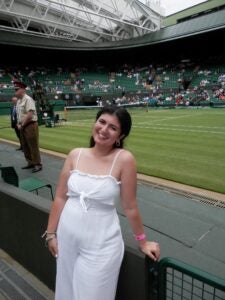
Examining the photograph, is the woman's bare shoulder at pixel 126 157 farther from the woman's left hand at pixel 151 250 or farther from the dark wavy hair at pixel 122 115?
the woman's left hand at pixel 151 250

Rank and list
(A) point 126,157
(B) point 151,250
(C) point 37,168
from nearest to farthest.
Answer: (B) point 151,250 < (A) point 126,157 < (C) point 37,168

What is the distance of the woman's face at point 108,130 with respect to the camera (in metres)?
2.28

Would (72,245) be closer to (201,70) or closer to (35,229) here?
(35,229)

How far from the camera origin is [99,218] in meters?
2.13

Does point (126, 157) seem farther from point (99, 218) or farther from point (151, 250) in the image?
point (151, 250)

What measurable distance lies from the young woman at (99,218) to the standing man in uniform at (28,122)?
5.04 metres

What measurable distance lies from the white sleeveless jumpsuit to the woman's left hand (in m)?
0.17

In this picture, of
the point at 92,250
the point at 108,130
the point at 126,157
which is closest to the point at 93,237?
the point at 92,250

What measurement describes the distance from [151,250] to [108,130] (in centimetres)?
92

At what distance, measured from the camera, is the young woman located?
2.11m

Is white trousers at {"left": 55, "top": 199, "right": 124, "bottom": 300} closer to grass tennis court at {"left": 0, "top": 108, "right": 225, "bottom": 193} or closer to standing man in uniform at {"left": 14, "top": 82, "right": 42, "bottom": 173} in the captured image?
grass tennis court at {"left": 0, "top": 108, "right": 225, "bottom": 193}

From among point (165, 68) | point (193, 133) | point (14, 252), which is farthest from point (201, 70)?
point (14, 252)

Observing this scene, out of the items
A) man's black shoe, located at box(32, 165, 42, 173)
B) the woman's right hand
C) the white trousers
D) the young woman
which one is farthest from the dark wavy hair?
man's black shoe, located at box(32, 165, 42, 173)

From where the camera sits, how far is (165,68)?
4744 cm
